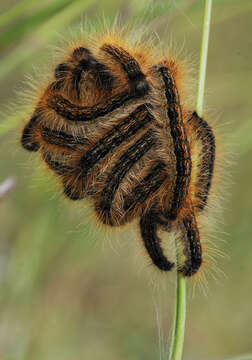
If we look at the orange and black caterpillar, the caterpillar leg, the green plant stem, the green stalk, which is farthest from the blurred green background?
the green plant stem

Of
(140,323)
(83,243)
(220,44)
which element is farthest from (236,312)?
(220,44)

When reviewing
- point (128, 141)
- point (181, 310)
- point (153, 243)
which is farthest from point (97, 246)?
point (181, 310)

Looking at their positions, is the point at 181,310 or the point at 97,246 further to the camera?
the point at 97,246

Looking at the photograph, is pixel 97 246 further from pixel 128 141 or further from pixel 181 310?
pixel 181 310

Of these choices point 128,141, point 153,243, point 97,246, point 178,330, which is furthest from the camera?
point 97,246

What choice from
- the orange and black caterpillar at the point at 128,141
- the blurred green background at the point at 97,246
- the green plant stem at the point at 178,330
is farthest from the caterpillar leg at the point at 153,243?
the green plant stem at the point at 178,330

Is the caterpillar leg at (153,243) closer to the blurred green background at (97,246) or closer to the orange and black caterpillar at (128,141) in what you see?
the orange and black caterpillar at (128,141)
